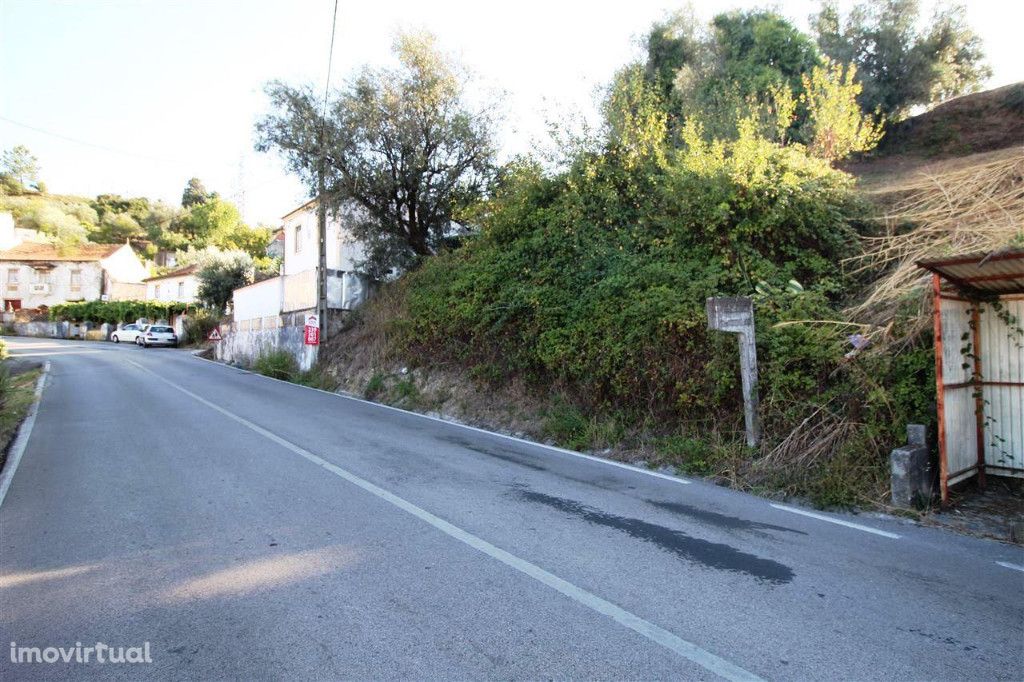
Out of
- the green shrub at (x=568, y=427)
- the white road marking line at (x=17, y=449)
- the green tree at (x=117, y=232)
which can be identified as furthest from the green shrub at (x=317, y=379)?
the green tree at (x=117, y=232)

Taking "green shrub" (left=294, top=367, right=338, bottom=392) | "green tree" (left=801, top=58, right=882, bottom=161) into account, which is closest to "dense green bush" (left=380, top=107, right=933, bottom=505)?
"green tree" (left=801, top=58, right=882, bottom=161)

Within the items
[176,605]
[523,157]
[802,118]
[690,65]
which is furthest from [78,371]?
[802,118]

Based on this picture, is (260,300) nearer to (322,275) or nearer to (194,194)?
(322,275)

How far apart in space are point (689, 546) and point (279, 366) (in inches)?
814

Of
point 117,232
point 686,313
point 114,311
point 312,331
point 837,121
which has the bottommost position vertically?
point 686,313

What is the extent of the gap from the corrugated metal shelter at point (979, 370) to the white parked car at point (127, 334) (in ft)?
166

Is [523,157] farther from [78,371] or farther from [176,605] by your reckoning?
[78,371]

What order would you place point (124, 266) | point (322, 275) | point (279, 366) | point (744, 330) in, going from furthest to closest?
point (124, 266) < point (279, 366) < point (322, 275) < point (744, 330)

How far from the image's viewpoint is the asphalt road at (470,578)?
3.22m

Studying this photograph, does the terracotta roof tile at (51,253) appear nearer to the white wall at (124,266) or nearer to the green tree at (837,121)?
the white wall at (124,266)

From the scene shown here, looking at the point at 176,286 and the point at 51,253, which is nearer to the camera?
the point at 176,286

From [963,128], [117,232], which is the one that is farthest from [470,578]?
[117,232]

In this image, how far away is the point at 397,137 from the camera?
18.7m

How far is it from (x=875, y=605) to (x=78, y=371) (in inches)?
970
